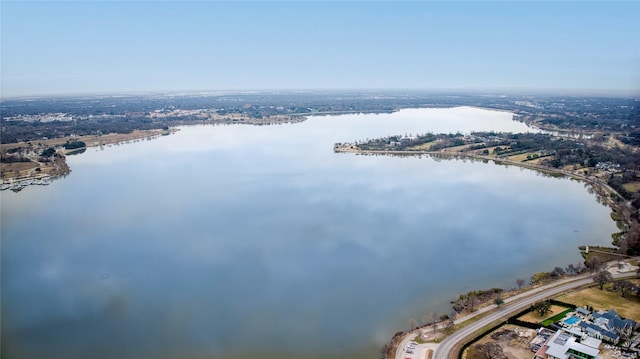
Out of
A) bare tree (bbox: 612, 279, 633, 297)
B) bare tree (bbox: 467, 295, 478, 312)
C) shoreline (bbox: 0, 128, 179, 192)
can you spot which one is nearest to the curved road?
bare tree (bbox: 467, 295, 478, 312)

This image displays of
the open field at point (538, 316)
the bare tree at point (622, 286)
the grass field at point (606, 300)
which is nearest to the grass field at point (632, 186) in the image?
the bare tree at point (622, 286)

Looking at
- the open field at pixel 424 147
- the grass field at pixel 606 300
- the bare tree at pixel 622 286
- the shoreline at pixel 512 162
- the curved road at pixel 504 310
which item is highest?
the open field at pixel 424 147

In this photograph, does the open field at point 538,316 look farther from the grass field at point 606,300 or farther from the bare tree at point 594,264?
the bare tree at point 594,264

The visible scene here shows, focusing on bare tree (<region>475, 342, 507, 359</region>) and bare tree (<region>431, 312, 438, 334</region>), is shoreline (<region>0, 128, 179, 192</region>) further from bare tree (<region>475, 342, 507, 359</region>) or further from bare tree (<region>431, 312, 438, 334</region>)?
bare tree (<region>475, 342, 507, 359</region>)

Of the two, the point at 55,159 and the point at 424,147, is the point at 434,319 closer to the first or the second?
the point at 424,147

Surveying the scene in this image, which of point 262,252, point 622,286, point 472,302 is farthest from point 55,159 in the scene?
point 622,286

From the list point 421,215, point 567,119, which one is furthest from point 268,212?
point 567,119

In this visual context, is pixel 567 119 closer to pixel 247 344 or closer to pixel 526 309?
pixel 526 309
